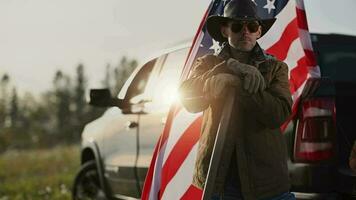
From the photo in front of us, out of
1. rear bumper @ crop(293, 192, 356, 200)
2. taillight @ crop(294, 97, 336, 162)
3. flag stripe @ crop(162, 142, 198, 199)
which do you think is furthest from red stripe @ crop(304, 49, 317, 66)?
flag stripe @ crop(162, 142, 198, 199)

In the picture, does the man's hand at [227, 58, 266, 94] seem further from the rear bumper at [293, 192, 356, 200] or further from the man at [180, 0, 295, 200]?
the rear bumper at [293, 192, 356, 200]

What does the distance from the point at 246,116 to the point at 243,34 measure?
37cm

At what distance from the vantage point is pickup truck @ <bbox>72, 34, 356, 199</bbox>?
4.59 meters

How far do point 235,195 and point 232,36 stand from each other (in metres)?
0.73

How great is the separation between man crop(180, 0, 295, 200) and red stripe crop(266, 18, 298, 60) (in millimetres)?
1211

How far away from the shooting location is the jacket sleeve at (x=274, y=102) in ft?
10.4

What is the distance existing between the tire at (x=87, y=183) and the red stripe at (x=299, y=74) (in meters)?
3.62

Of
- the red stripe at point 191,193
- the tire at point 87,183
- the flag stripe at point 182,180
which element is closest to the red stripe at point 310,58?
the flag stripe at point 182,180

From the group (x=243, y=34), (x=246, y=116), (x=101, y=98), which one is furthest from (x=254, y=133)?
(x=101, y=98)

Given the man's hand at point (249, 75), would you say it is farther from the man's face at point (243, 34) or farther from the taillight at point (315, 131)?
the taillight at point (315, 131)

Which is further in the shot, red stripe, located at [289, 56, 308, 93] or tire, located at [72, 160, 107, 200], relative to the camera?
tire, located at [72, 160, 107, 200]

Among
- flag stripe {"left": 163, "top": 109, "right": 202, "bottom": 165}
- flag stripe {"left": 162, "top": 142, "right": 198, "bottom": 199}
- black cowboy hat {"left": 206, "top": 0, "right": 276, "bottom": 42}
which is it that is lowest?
flag stripe {"left": 162, "top": 142, "right": 198, "bottom": 199}

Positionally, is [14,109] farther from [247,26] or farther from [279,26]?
[247,26]

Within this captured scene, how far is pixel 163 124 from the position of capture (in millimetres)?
5906
